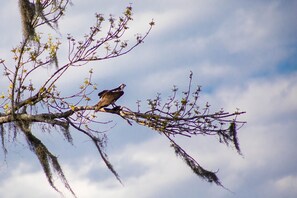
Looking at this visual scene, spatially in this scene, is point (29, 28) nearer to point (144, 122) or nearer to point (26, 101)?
point (26, 101)

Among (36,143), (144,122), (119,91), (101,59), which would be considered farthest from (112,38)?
(36,143)

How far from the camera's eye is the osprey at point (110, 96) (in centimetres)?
552

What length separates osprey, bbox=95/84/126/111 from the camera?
552 cm

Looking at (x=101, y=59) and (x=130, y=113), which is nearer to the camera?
(x=130, y=113)

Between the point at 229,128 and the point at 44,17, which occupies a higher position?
the point at 44,17

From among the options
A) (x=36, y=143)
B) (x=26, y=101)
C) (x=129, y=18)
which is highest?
(x=129, y=18)

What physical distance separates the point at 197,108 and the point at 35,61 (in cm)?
221

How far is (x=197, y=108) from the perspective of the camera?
18.0 ft

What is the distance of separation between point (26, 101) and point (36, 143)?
0.58 meters

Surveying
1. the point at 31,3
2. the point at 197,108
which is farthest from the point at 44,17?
the point at 197,108

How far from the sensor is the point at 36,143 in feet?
19.0

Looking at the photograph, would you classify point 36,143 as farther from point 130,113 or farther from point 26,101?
point 130,113

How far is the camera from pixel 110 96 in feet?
18.1

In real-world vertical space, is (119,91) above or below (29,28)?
below
